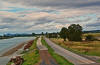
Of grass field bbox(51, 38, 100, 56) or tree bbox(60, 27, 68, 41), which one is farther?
tree bbox(60, 27, 68, 41)

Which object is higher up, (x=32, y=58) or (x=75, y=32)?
(x=75, y=32)

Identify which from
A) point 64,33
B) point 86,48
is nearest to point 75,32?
point 64,33

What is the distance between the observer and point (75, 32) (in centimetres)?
16512

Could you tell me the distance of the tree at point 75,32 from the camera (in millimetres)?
165000

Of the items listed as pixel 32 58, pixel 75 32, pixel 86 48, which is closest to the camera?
pixel 32 58

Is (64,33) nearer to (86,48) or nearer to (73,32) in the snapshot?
(73,32)

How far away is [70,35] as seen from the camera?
16825cm

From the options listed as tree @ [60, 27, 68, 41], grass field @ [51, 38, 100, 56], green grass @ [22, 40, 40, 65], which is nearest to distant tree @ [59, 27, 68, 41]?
tree @ [60, 27, 68, 41]

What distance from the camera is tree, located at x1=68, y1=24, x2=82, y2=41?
16500 cm

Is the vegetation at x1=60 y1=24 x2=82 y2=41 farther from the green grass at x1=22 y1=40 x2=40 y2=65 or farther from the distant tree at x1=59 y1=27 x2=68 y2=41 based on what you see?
the green grass at x1=22 y1=40 x2=40 y2=65

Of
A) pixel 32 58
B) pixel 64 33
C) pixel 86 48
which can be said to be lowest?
pixel 32 58

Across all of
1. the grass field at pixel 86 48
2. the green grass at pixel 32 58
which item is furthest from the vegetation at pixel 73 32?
the green grass at pixel 32 58

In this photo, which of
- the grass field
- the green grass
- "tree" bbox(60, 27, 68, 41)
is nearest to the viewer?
the green grass

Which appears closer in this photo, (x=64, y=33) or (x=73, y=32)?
(x=73, y=32)
